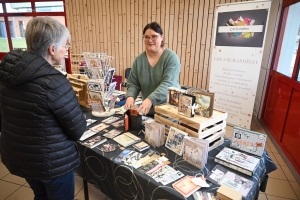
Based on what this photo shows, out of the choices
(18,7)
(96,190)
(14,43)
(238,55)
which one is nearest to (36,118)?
(96,190)

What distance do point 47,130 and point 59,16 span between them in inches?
244

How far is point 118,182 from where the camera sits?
133 cm

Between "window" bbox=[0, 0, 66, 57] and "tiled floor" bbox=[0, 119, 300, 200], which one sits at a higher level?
"window" bbox=[0, 0, 66, 57]

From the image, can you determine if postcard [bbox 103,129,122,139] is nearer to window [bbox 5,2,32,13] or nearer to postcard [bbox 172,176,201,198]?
postcard [bbox 172,176,201,198]

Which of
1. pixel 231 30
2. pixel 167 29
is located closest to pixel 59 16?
pixel 167 29

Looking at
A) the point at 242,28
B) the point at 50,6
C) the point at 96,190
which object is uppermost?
the point at 50,6

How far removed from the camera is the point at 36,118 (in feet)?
3.31

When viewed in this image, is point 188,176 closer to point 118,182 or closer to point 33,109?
point 118,182

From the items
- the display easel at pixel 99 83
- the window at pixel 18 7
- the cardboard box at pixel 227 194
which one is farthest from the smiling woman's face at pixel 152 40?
the window at pixel 18 7

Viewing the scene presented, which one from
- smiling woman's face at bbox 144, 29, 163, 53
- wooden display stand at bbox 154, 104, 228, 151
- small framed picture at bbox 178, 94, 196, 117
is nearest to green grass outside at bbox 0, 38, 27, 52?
smiling woman's face at bbox 144, 29, 163, 53

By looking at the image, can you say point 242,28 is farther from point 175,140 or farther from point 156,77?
point 175,140

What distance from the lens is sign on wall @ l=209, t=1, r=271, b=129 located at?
126 inches

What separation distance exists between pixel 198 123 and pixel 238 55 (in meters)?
2.71

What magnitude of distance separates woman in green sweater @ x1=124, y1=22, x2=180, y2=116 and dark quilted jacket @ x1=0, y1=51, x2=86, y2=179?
71 centimetres
